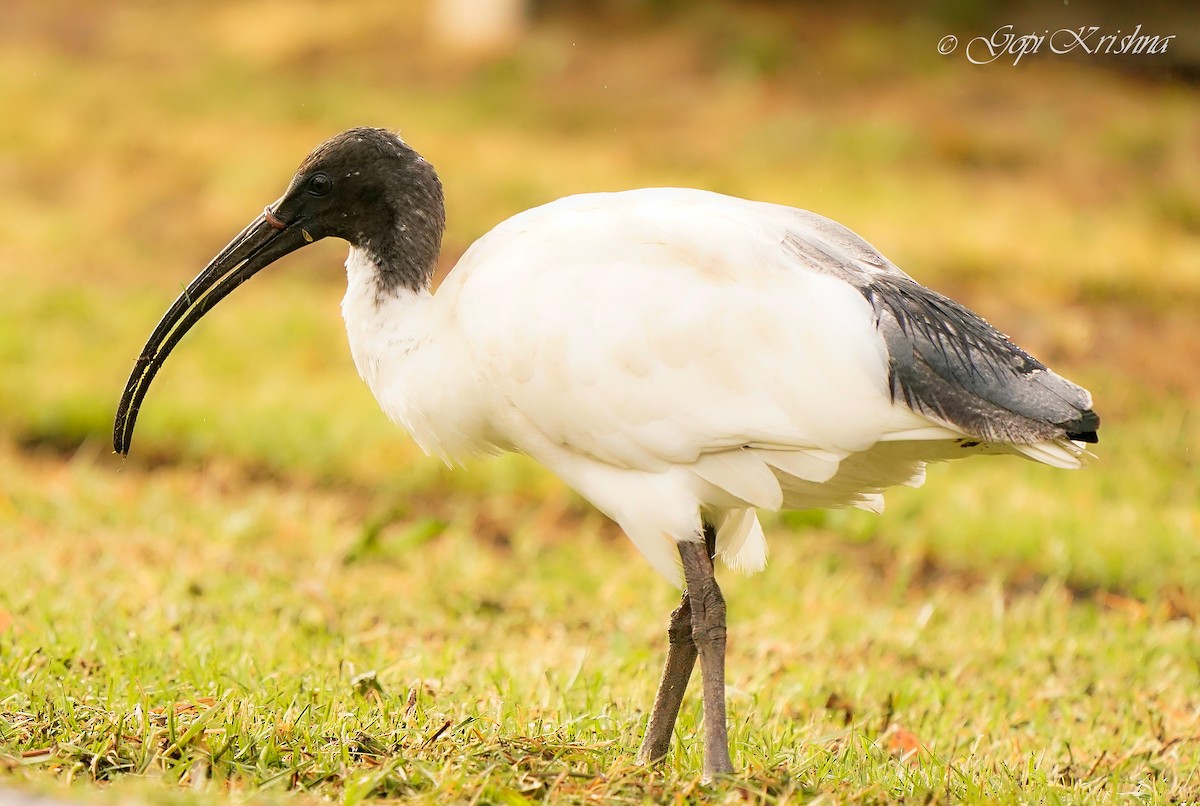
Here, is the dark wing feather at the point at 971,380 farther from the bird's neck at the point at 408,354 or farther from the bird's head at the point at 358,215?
the bird's head at the point at 358,215

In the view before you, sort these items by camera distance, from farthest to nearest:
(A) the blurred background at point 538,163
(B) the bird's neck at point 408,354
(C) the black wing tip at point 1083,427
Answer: (A) the blurred background at point 538,163
(B) the bird's neck at point 408,354
(C) the black wing tip at point 1083,427

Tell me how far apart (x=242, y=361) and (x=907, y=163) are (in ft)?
18.6

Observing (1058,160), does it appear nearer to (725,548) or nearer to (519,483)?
(519,483)

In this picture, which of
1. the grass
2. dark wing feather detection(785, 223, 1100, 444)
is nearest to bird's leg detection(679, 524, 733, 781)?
the grass

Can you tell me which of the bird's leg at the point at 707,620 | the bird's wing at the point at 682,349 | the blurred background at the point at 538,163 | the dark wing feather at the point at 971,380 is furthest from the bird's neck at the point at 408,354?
the blurred background at the point at 538,163

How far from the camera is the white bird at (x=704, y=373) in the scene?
3.22 meters

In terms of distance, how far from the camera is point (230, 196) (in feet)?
35.2

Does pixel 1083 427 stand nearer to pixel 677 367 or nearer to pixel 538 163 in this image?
pixel 677 367

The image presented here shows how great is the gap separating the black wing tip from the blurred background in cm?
Answer: 289

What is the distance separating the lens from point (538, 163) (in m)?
11.3

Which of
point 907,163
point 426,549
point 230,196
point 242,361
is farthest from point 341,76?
point 426,549

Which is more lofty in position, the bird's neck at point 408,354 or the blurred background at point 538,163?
the blurred background at point 538,163

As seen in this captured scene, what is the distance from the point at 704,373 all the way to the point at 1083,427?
82cm

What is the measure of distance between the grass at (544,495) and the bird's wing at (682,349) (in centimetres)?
74
